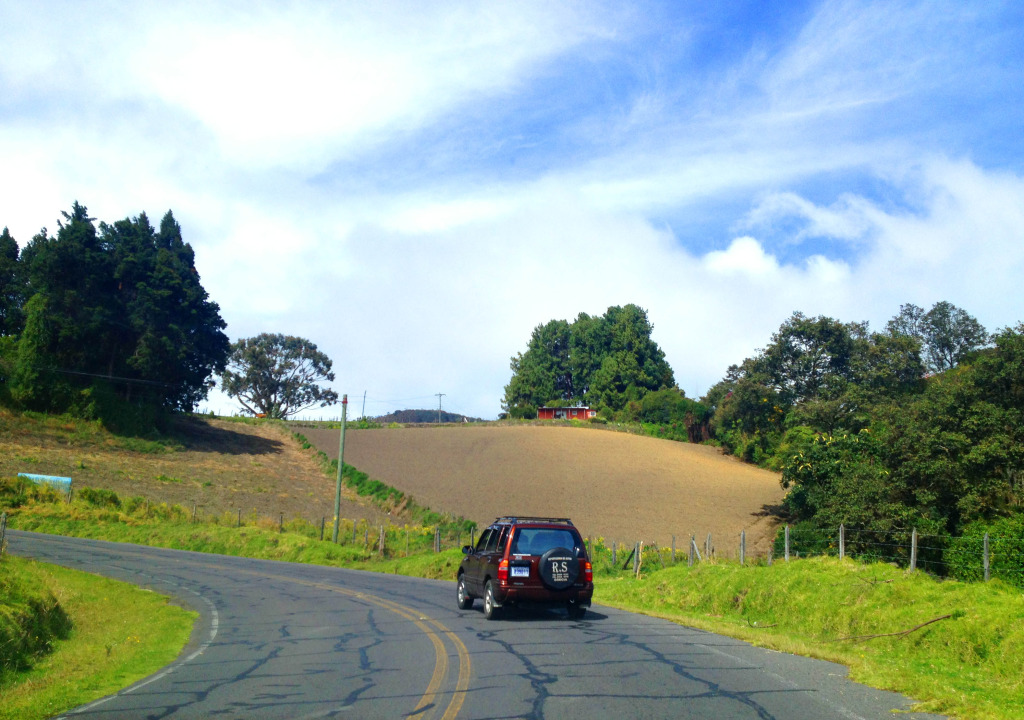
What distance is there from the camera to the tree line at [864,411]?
27109 millimetres

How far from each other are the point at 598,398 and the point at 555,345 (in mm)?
19406

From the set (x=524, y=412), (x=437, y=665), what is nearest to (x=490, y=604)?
(x=437, y=665)

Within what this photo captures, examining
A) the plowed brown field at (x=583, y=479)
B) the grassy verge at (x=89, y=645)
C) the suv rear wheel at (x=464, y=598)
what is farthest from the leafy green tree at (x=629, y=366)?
the grassy verge at (x=89, y=645)

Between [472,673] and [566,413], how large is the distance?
10724 cm

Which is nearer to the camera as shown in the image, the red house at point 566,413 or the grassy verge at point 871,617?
the grassy verge at point 871,617

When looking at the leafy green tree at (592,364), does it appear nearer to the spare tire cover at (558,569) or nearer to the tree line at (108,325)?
the tree line at (108,325)

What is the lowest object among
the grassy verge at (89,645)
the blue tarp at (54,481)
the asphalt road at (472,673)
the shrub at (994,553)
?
the grassy verge at (89,645)

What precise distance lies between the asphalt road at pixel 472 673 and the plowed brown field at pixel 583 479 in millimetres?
23550

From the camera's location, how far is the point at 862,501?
95.2 ft

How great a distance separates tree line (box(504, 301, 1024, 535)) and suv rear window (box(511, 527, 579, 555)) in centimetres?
1409

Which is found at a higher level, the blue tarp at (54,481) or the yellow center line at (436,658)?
the blue tarp at (54,481)

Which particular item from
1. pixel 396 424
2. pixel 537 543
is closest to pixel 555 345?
pixel 396 424

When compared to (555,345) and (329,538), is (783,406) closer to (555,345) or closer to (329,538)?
(329,538)

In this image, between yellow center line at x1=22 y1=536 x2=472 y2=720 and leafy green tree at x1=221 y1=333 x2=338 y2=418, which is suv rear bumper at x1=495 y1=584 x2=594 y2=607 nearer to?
yellow center line at x1=22 y1=536 x2=472 y2=720
